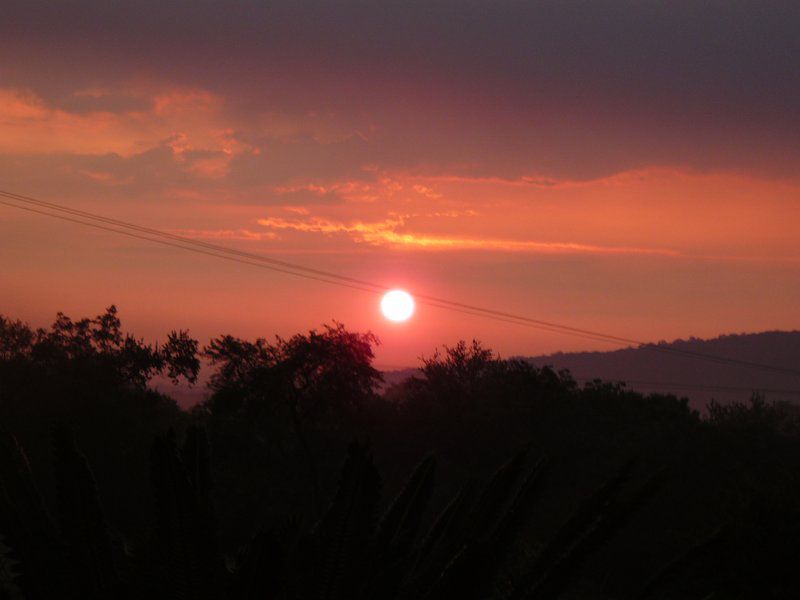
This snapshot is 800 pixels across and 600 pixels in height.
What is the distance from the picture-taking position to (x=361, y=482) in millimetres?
3797

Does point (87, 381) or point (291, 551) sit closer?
point (291, 551)

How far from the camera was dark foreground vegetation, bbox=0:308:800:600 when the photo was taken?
12.8 ft

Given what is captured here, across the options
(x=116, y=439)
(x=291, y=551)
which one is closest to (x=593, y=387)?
(x=116, y=439)

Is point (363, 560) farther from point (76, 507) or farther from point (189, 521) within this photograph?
point (76, 507)

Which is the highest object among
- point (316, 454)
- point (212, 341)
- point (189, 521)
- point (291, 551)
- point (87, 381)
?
point (189, 521)

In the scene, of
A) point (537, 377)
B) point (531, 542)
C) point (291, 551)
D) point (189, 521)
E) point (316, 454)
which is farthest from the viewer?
point (537, 377)

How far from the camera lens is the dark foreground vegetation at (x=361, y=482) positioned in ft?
12.8

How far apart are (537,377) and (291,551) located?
52350 millimetres

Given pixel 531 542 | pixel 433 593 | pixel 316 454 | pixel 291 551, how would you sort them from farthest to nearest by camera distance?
pixel 316 454 → pixel 531 542 → pixel 291 551 → pixel 433 593

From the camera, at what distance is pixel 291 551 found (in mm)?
4469

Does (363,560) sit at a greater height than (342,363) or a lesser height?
greater

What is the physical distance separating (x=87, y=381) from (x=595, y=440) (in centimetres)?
2908

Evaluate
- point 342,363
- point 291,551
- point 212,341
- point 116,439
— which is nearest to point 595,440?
point 342,363

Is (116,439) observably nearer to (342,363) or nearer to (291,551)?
(342,363)
